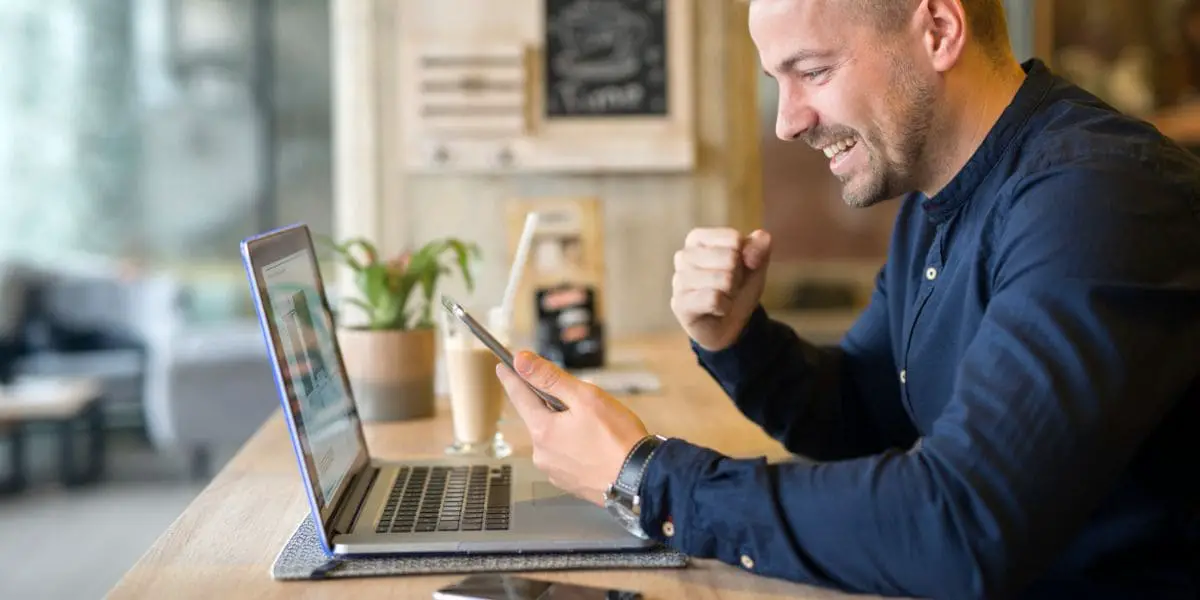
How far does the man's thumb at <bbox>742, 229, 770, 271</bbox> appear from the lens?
4.27 ft

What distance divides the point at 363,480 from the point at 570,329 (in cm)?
96

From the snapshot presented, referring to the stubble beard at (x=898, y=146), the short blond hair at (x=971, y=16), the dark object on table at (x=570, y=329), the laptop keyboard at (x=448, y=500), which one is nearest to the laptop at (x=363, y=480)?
the laptop keyboard at (x=448, y=500)

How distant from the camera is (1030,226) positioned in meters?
0.98

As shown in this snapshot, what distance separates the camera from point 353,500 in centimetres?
118

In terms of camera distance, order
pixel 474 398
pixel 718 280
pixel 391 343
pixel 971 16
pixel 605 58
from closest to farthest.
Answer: pixel 971 16, pixel 718 280, pixel 474 398, pixel 391 343, pixel 605 58

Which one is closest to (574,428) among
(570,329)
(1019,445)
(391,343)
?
(1019,445)

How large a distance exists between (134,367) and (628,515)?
5.04 meters

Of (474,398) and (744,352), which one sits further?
(474,398)

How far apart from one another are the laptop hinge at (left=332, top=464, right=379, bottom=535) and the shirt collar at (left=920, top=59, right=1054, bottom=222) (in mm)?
683

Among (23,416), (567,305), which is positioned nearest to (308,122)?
(23,416)

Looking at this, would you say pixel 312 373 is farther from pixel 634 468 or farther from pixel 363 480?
pixel 634 468

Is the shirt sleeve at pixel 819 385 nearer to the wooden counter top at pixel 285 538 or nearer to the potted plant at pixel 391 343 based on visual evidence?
the wooden counter top at pixel 285 538

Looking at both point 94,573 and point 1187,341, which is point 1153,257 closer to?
point 1187,341

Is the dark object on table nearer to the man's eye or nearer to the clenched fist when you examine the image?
the clenched fist
